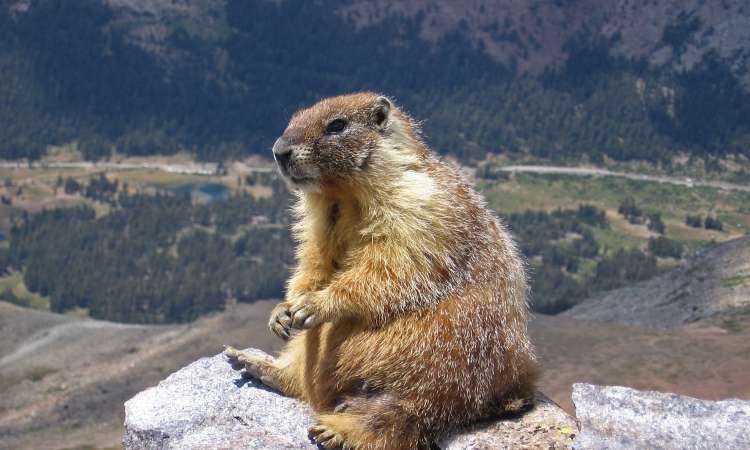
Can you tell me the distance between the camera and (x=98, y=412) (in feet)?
133

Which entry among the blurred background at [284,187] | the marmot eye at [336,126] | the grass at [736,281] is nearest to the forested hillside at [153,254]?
the blurred background at [284,187]

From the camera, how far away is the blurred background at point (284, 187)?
43.0m

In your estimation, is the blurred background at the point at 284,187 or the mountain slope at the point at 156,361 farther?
the blurred background at the point at 284,187

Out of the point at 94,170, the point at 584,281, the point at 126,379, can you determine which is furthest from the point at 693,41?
the point at 126,379

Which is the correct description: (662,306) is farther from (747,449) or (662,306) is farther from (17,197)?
(17,197)

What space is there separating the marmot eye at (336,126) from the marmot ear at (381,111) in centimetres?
32

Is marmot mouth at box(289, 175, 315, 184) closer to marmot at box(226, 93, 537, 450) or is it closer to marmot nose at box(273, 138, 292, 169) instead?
marmot at box(226, 93, 537, 450)

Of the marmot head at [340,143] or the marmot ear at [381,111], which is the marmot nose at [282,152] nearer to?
the marmot head at [340,143]

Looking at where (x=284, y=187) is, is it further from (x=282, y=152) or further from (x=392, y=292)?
(x=392, y=292)

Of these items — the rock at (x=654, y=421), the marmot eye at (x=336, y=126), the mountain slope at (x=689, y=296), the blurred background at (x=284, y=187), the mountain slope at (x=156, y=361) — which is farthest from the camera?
the mountain slope at (x=689, y=296)

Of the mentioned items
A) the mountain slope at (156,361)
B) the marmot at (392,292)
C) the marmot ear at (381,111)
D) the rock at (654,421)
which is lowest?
the mountain slope at (156,361)

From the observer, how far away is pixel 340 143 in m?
8.14

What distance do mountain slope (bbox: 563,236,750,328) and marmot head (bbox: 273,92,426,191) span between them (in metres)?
35.7

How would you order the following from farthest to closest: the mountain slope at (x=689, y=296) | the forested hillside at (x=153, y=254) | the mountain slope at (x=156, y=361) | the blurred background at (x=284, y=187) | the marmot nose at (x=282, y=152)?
the forested hillside at (x=153, y=254) → the mountain slope at (x=689, y=296) → the blurred background at (x=284, y=187) → the mountain slope at (x=156, y=361) → the marmot nose at (x=282, y=152)
